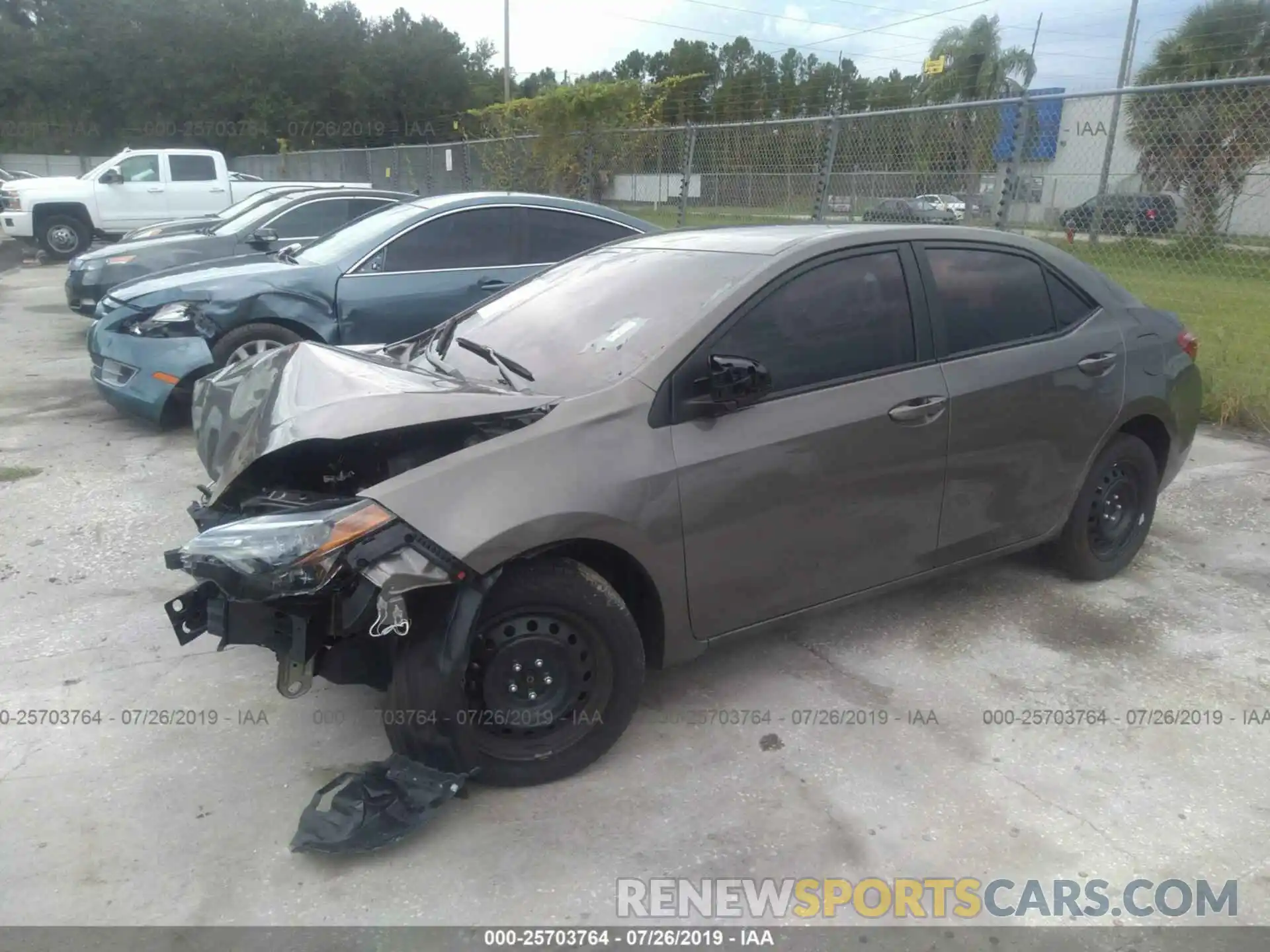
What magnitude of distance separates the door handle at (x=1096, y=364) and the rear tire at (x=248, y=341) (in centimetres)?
485

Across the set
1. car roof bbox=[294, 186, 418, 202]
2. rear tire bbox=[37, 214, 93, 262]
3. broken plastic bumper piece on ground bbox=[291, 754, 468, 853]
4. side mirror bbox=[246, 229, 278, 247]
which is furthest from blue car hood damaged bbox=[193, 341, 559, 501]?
rear tire bbox=[37, 214, 93, 262]

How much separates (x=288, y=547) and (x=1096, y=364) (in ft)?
11.1

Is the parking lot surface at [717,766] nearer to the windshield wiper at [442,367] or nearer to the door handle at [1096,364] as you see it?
the door handle at [1096,364]

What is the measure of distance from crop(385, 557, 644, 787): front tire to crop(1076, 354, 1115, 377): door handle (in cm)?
236

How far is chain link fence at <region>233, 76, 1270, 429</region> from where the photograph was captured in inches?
283

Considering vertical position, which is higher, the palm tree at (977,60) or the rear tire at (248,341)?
the palm tree at (977,60)

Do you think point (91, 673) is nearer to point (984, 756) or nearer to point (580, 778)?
point (580, 778)

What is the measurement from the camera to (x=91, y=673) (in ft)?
12.5

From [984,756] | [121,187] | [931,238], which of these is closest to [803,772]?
[984,756]

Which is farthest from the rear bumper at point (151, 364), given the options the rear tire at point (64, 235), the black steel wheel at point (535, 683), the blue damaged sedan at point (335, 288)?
the rear tire at point (64, 235)

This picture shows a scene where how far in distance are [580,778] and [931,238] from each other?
2.47 m

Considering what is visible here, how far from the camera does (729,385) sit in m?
3.20
